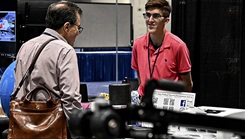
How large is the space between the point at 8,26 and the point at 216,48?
317cm

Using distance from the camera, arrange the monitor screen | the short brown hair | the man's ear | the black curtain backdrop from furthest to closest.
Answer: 1. the monitor screen
2. the black curtain backdrop
3. the short brown hair
4. the man's ear

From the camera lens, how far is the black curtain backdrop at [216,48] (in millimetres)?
4598

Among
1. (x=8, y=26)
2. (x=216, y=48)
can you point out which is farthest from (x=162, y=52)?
(x=8, y=26)

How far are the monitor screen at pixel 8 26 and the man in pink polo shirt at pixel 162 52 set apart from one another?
11.6 feet

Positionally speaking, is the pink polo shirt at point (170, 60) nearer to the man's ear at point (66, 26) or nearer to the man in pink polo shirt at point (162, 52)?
the man in pink polo shirt at point (162, 52)

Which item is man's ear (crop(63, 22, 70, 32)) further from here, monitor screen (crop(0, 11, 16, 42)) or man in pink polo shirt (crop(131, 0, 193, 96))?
monitor screen (crop(0, 11, 16, 42))

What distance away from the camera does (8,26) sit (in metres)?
6.68

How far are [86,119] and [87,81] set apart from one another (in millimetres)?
6782

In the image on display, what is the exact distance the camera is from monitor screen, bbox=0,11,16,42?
21.8 ft

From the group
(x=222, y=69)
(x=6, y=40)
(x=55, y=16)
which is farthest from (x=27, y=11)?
(x=55, y=16)

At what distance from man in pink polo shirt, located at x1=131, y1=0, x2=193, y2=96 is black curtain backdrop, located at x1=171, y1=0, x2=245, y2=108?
1.24 meters

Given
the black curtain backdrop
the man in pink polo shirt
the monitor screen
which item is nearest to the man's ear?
the man in pink polo shirt

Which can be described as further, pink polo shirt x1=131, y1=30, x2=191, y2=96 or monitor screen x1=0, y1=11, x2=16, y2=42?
monitor screen x1=0, y1=11, x2=16, y2=42

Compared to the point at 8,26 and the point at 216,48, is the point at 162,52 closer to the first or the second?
the point at 216,48
